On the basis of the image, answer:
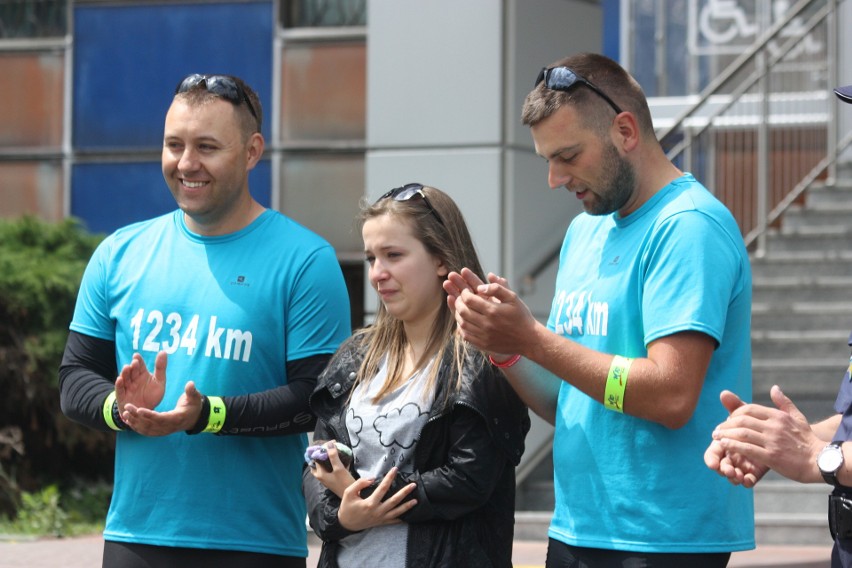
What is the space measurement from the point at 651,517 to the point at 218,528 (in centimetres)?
126

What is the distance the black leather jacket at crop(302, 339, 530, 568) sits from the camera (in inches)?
144

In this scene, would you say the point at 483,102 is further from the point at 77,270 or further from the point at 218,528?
the point at 218,528

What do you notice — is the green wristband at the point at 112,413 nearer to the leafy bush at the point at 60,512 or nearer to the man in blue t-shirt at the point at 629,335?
the man in blue t-shirt at the point at 629,335

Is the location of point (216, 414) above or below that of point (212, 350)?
below

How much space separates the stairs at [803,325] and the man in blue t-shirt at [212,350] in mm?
4776

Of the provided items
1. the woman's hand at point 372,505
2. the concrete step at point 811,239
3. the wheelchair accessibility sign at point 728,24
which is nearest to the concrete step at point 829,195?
the concrete step at point 811,239

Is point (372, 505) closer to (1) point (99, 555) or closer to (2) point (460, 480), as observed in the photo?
(2) point (460, 480)

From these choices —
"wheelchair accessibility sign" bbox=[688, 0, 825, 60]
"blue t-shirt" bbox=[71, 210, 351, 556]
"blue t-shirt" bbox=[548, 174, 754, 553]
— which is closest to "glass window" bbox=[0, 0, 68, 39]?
"wheelchair accessibility sign" bbox=[688, 0, 825, 60]

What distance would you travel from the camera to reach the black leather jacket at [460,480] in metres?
3.67

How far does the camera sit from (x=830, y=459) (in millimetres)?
3148

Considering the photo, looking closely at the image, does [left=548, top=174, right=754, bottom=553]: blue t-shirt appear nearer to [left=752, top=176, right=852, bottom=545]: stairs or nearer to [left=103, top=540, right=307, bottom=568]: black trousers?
[left=103, top=540, right=307, bottom=568]: black trousers

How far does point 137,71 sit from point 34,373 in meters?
3.39

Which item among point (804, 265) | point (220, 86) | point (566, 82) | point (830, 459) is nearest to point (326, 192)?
point (804, 265)

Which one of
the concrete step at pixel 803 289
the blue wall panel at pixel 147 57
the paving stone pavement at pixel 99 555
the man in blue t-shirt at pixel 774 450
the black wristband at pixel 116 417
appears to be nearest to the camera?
the man in blue t-shirt at pixel 774 450
